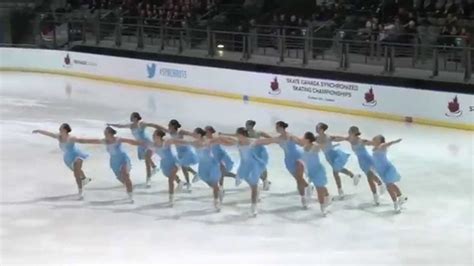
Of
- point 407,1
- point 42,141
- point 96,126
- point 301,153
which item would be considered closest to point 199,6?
point 407,1

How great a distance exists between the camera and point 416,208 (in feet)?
28.7

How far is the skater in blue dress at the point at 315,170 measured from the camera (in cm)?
835

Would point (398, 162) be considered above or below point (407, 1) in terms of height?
below

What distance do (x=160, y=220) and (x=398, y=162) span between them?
4.20 meters

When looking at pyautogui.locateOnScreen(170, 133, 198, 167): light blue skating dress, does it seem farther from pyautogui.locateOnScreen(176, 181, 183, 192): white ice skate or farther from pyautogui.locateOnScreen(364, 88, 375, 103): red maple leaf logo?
pyautogui.locateOnScreen(364, 88, 375, 103): red maple leaf logo

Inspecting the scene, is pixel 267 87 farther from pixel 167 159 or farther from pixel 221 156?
pixel 167 159

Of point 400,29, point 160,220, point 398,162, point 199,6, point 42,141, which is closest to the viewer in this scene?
point 160,220

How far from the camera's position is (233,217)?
27.6 ft

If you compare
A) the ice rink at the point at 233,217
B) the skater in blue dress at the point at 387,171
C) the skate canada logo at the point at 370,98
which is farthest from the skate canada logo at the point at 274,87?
the skater in blue dress at the point at 387,171

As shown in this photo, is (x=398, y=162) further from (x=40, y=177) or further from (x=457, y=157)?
(x=40, y=177)

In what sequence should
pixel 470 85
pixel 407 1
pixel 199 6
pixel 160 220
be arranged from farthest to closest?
1. pixel 199 6
2. pixel 407 1
3. pixel 470 85
4. pixel 160 220

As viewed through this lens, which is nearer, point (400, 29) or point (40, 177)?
point (40, 177)

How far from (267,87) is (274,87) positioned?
0.20 metres

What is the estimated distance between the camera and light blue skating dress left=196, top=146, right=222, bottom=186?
8.51 m
